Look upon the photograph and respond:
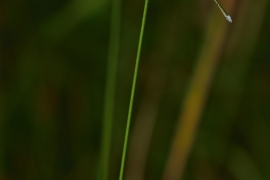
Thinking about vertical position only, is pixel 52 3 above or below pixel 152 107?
above

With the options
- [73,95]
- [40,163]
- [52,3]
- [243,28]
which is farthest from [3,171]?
[243,28]

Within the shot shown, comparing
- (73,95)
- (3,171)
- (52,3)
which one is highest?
(52,3)

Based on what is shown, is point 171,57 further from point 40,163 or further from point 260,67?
point 40,163

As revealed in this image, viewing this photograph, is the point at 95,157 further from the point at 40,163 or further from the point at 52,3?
the point at 52,3

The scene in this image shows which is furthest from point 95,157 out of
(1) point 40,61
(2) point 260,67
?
(2) point 260,67

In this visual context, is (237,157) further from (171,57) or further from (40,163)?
(40,163)

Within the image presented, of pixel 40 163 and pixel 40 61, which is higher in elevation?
pixel 40 61

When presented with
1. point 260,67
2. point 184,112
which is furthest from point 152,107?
point 260,67
